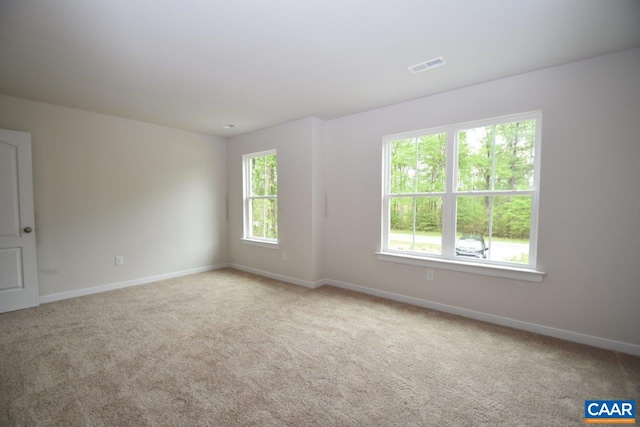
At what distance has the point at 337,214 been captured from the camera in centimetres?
417

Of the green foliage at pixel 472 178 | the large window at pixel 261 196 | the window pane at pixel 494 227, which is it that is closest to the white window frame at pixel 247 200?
the large window at pixel 261 196

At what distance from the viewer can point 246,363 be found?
221cm

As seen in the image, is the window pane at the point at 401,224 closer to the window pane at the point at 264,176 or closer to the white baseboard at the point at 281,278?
the white baseboard at the point at 281,278

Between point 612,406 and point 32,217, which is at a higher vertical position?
point 32,217

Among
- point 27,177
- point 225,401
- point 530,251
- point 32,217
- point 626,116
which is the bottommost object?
point 225,401

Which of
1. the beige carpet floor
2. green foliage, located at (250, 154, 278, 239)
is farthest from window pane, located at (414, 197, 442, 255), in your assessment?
green foliage, located at (250, 154, 278, 239)

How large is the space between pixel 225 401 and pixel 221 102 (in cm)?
312

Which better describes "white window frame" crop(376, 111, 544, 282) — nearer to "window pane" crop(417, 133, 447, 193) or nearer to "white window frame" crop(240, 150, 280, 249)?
"window pane" crop(417, 133, 447, 193)

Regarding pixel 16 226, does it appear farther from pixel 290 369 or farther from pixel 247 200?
pixel 290 369

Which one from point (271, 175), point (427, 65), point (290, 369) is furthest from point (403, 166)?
point (290, 369)

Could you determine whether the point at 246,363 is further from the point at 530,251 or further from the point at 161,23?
the point at 530,251

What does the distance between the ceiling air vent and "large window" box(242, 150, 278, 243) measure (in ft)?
8.54

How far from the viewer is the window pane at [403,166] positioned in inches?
138

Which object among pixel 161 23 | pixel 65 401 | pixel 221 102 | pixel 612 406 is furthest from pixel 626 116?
pixel 65 401
